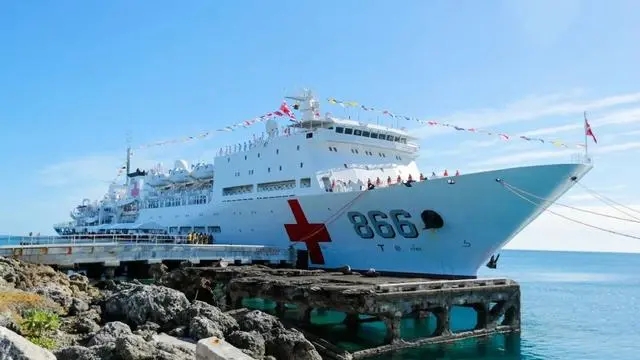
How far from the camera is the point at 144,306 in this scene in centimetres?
893

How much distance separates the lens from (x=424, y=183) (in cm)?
1533

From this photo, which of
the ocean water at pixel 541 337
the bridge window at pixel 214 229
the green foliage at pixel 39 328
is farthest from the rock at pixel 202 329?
the bridge window at pixel 214 229

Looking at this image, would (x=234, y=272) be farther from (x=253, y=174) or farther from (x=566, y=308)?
(x=566, y=308)

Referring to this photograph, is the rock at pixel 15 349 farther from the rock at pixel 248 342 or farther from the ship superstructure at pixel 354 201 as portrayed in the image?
the ship superstructure at pixel 354 201

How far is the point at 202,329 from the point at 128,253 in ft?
34.8

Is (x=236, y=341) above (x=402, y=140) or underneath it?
underneath

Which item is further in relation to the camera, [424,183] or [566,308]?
[566,308]

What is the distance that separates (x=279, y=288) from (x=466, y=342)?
3954mm

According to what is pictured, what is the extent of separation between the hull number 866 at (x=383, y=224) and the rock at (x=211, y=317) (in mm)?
8126

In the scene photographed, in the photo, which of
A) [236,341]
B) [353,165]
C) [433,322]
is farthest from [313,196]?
[236,341]

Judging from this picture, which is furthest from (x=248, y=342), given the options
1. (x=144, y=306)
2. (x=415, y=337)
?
(x=415, y=337)

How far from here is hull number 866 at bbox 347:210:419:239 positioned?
1608cm

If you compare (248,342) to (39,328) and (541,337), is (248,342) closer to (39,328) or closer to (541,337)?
(39,328)

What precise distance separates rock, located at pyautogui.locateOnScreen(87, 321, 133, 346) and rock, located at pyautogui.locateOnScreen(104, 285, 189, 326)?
170cm
